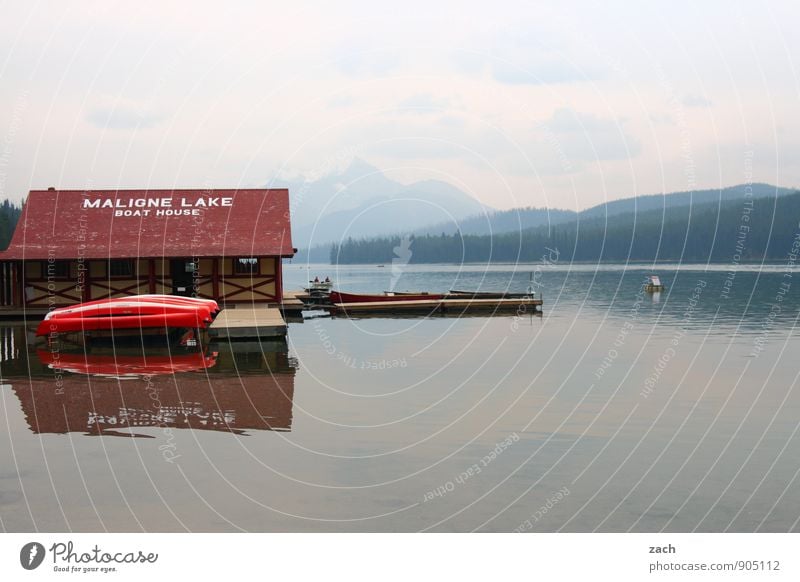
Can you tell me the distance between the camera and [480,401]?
16.5 m

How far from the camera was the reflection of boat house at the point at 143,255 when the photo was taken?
121ft

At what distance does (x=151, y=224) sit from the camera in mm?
39906

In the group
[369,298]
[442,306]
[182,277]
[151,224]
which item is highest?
[151,224]

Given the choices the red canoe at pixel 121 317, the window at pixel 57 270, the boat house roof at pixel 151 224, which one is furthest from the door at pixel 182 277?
the red canoe at pixel 121 317

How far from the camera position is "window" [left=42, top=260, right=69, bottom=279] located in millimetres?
37281

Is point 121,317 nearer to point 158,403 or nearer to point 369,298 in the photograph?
point 158,403

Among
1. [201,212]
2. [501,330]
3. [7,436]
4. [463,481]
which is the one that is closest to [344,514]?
[463,481]

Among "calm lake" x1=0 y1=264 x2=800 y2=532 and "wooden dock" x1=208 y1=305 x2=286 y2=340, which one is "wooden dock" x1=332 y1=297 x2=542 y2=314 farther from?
"calm lake" x1=0 y1=264 x2=800 y2=532

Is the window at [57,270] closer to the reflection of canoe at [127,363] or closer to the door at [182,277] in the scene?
the door at [182,277]

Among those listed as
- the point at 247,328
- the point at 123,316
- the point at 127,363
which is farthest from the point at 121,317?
the point at 127,363

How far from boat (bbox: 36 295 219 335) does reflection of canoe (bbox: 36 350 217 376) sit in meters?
2.36

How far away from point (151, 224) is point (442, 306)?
1514cm

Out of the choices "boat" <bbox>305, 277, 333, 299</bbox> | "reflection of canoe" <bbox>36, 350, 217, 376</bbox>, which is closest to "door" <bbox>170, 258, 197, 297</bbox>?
"boat" <bbox>305, 277, 333, 299</bbox>

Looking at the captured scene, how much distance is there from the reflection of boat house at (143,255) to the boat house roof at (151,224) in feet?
0.16
